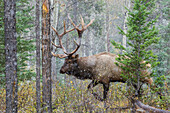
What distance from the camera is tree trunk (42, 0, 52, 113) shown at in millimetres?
4812

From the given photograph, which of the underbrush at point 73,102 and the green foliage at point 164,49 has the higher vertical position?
the green foliage at point 164,49

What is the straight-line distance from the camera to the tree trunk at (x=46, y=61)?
4812 mm

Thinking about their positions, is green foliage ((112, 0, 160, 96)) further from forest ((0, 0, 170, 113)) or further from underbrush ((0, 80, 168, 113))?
underbrush ((0, 80, 168, 113))

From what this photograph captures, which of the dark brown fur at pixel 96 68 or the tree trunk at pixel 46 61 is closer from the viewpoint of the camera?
the tree trunk at pixel 46 61

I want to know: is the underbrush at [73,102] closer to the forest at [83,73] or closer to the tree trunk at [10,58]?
the forest at [83,73]

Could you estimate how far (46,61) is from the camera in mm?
4891

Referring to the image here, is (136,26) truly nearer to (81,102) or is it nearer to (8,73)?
(81,102)

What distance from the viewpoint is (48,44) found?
16.3ft

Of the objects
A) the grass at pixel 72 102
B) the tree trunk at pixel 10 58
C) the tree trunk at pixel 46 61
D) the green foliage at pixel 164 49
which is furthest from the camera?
the green foliage at pixel 164 49

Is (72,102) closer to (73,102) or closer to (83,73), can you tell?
(73,102)

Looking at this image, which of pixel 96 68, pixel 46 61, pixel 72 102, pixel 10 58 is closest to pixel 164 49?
pixel 96 68

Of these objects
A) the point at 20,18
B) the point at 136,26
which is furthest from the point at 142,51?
the point at 20,18

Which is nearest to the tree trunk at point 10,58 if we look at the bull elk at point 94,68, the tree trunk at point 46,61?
the tree trunk at point 46,61

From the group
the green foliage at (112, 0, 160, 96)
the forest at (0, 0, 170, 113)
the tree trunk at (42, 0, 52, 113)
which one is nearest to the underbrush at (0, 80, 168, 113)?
the forest at (0, 0, 170, 113)
